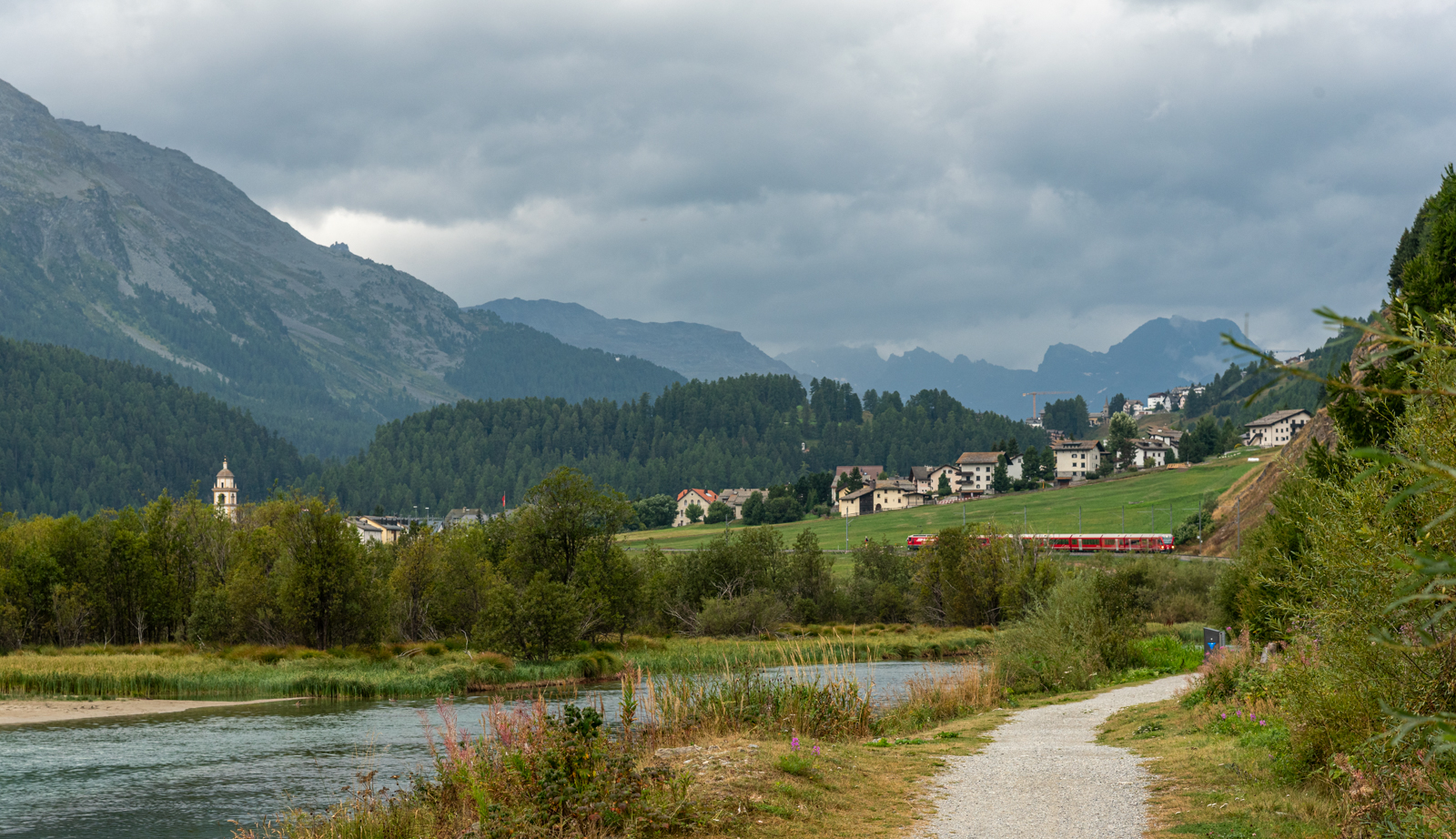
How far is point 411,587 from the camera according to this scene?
74250 mm

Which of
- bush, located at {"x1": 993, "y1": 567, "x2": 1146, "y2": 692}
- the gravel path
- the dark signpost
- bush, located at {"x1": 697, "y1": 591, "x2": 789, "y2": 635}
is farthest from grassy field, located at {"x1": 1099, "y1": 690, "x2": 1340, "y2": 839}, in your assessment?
bush, located at {"x1": 697, "y1": 591, "x2": 789, "y2": 635}

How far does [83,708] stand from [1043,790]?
42.1 m

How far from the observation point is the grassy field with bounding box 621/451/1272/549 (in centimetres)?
13500

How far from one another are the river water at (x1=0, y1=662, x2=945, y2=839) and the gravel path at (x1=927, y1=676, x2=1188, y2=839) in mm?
3379

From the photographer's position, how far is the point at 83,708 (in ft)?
144

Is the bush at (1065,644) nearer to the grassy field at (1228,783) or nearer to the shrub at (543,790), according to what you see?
the grassy field at (1228,783)

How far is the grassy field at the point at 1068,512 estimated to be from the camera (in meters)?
135

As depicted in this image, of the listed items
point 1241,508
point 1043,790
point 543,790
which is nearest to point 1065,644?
point 1043,790

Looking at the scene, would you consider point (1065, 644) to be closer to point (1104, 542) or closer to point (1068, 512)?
point (1104, 542)

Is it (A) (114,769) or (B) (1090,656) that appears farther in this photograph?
(B) (1090,656)

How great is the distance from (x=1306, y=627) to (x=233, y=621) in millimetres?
62870

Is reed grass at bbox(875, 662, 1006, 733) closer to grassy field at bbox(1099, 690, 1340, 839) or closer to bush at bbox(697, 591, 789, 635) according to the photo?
grassy field at bbox(1099, 690, 1340, 839)

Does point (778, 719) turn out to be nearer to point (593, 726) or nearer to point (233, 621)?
point (593, 726)

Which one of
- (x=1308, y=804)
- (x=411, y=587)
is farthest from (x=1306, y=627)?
(x=411, y=587)
